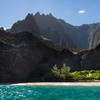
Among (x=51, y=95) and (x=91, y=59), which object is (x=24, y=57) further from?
(x=51, y=95)

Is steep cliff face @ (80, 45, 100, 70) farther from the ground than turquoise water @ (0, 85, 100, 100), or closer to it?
farther from the ground

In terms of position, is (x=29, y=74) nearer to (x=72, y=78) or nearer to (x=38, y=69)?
(x=38, y=69)

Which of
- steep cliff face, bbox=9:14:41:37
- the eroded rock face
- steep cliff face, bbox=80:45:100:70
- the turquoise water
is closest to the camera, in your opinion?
the turquoise water

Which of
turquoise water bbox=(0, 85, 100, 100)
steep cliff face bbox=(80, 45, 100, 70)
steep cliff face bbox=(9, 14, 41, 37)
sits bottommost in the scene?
turquoise water bbox=(0, 85, 100, 100)

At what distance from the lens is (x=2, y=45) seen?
246 ft

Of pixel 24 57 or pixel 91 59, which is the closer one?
pixel 24 57

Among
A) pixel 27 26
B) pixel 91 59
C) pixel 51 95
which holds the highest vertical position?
pixel 27 26

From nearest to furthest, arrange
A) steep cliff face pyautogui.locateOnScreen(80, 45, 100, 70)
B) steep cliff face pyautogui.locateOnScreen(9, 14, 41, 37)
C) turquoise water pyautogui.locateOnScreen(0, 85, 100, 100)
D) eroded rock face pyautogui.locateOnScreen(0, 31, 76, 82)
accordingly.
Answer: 1. turquoise water pyautogui.locateOnScreen(0, 85, 100, 100)
2. eroded rock face pyautogui.locateOnScreen(0, 31, 76, 82)
3. steep cliff face pyautogui.locateOnScreen(80, 45, 100, 70)
4. steep cliff face pyautogui.locateOnScreen(9, 14, 41, 37)

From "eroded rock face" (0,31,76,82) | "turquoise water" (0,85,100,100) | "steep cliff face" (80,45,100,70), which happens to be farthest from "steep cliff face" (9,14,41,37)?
"turquoise water" (0,85,100,100)

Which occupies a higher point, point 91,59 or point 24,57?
point 24,57

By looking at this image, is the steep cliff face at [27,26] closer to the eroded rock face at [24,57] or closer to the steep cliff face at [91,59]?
the eroded rock face at [24,57]

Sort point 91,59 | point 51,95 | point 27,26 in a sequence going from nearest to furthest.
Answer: point 51,95 < point 91,59 < point 27,26

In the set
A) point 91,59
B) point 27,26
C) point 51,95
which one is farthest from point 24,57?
point 27,26

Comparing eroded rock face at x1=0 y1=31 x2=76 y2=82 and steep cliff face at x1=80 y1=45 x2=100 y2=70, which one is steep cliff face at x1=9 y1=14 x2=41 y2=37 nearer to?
eroded rock face at x1=0 y1=31 x2=76 y2=82
